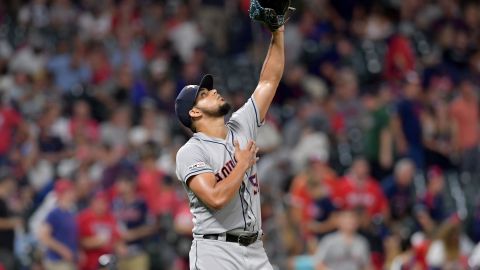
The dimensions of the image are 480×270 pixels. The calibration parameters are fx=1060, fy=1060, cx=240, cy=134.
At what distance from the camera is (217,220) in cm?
599

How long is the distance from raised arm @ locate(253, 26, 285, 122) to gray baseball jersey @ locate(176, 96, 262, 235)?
12.7 inches

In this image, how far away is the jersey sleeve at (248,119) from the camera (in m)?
6.23

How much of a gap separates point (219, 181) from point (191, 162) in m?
0.19

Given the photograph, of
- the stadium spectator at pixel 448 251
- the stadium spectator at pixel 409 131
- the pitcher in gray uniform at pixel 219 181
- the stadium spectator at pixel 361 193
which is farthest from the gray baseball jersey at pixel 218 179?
the stadium spectator at pixel 409 131

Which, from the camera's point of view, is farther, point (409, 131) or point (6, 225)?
point (409, 131)

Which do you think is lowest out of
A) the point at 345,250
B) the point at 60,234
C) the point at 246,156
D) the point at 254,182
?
the point at 345,250

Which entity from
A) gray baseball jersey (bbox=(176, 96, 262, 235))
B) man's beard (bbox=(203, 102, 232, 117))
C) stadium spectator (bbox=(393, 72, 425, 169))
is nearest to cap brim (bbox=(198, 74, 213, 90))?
man's beard (bbox=(203, 102, 232, 117))

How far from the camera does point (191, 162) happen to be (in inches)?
233

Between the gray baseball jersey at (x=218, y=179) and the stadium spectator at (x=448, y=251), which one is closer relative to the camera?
the gray baseball jersey at (x=218, y=179)

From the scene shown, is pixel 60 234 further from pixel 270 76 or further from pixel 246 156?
pixel 246 156

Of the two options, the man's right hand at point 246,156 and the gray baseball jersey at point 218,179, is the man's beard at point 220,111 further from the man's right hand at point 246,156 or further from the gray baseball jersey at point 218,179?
the man's right hand at point 246,156

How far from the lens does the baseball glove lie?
629cm

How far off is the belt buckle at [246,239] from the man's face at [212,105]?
28.1 inches

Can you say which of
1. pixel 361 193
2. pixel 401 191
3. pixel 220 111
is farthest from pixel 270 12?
pixel 401 191
